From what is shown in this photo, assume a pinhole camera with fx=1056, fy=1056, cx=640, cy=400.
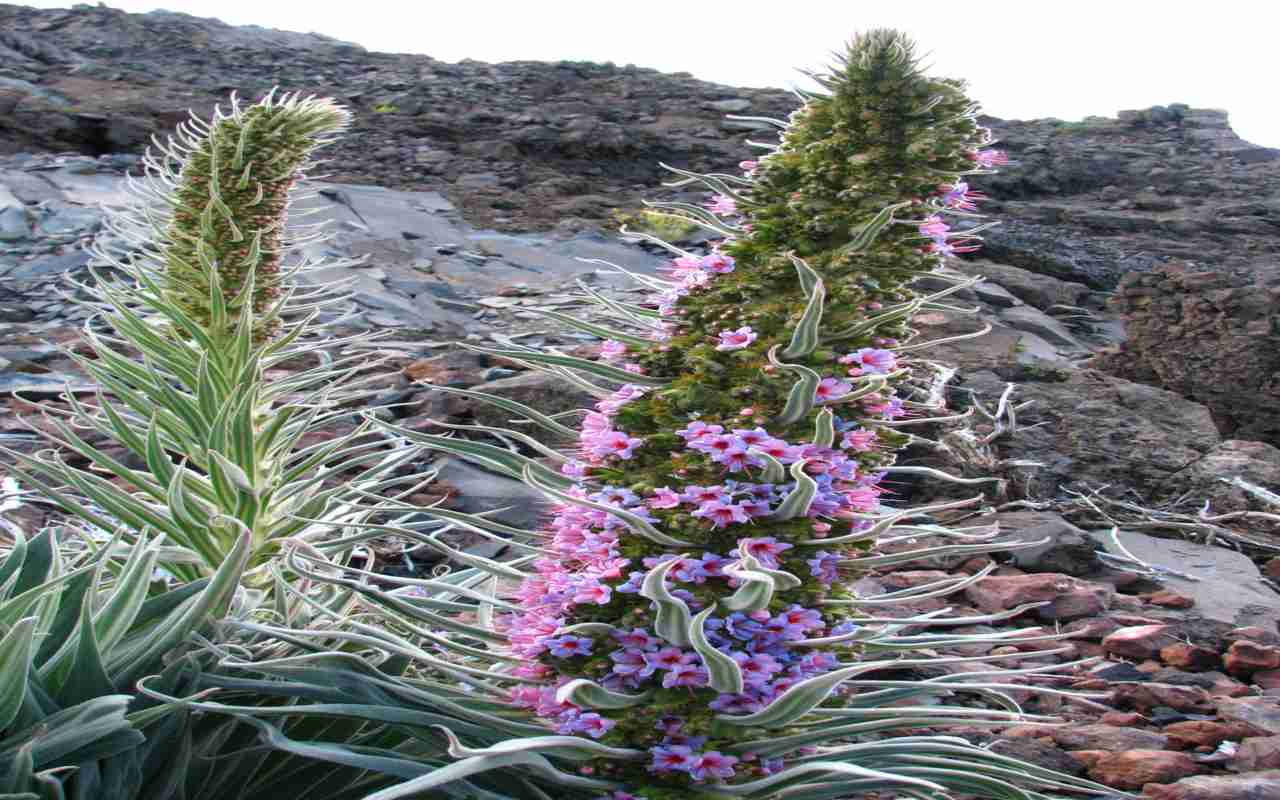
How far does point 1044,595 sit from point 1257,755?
0.68 m

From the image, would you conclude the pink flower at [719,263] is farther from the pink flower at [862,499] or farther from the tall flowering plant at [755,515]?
the pink flower at [862,499]

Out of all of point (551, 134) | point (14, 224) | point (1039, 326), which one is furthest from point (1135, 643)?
point (551, 134)

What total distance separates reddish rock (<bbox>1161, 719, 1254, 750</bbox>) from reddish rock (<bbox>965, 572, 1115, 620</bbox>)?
489 mm

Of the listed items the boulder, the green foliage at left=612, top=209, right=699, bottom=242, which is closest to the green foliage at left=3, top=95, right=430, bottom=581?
the boulder

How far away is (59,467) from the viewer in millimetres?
1602

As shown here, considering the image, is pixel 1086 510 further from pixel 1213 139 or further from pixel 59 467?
pixel 1213 139

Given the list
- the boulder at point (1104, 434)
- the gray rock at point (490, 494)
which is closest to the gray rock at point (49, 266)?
the gray rock at point (490, 494)

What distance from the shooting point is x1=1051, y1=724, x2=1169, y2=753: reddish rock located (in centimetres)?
172

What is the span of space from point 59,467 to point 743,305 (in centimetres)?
110

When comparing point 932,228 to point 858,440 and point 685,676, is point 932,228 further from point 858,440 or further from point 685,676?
point 685,676

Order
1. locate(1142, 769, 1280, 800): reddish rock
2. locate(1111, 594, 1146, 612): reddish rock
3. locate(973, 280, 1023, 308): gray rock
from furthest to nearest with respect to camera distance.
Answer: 1. locate(973, 280, 1023, 308): gray rock
2. locate(1111, 594, 1146, 612): reddish rock
3. locate(1142, 769, 1280, 800): reddish rock

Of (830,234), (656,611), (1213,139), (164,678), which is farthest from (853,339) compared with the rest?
(1213,139)

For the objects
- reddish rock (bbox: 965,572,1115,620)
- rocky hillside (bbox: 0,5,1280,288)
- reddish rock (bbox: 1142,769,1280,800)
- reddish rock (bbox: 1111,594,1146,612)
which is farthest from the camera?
rocky hillside (bbox: 0,5,1280,288)

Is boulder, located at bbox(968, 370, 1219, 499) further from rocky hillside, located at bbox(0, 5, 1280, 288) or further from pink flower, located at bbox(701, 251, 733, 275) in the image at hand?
rocky hillside, located at bbox(0, 5, 1280, 288)
